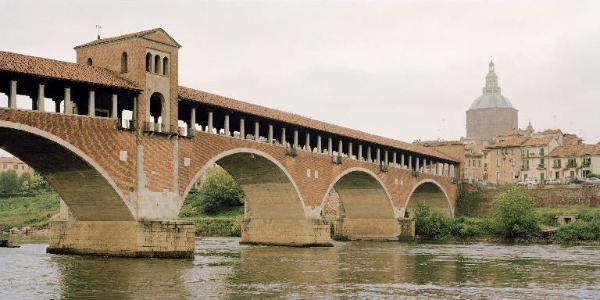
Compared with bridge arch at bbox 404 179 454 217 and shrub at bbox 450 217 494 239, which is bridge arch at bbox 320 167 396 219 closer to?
shrub at bbox 450 217 494 239

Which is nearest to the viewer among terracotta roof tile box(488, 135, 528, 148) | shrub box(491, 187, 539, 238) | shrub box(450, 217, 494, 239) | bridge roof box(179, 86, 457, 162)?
bridge roof box(179, 86, 457, 162)

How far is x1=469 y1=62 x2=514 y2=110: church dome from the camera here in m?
170

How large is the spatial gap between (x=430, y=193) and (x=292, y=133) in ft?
102

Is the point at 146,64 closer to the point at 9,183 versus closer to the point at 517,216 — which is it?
the point at 517,216

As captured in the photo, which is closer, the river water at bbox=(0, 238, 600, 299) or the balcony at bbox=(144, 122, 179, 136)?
the river water at bbox=(0, 238, 600, 299)

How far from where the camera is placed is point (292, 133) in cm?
5516

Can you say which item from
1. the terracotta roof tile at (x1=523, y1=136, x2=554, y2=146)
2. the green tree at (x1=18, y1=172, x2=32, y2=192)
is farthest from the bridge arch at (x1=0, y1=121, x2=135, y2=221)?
the green tree at (x1=18, y1=172, x2=32, y2=192)

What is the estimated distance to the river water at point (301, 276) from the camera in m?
27.1

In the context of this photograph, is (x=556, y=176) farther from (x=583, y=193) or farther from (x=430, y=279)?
(x=430, y=279)

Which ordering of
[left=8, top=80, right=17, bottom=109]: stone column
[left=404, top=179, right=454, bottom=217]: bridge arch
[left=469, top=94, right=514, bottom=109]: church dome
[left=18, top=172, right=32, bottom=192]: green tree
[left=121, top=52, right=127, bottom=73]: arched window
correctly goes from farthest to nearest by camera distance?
1. [left=469, top=94, right=514, bottom=109]: church dome
2. [left=18, top=172, right=32, bottom=192]: green tree
3. [left=404, top=179, right=454, bottom=217]: bridge arch
4. [left=121, top=52, right=127, bottom=73]: arched window
5. [left=8, top=80, right=17, bottom=109]: stone column

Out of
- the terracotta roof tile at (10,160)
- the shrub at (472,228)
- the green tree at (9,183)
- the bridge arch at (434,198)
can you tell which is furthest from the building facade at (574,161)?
the terracotta roof tile at (10,160)

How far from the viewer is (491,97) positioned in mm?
171375

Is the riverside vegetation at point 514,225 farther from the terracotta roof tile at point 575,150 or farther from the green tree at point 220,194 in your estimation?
the green tree at point 220,194

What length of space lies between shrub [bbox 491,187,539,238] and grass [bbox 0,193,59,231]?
4836cm
